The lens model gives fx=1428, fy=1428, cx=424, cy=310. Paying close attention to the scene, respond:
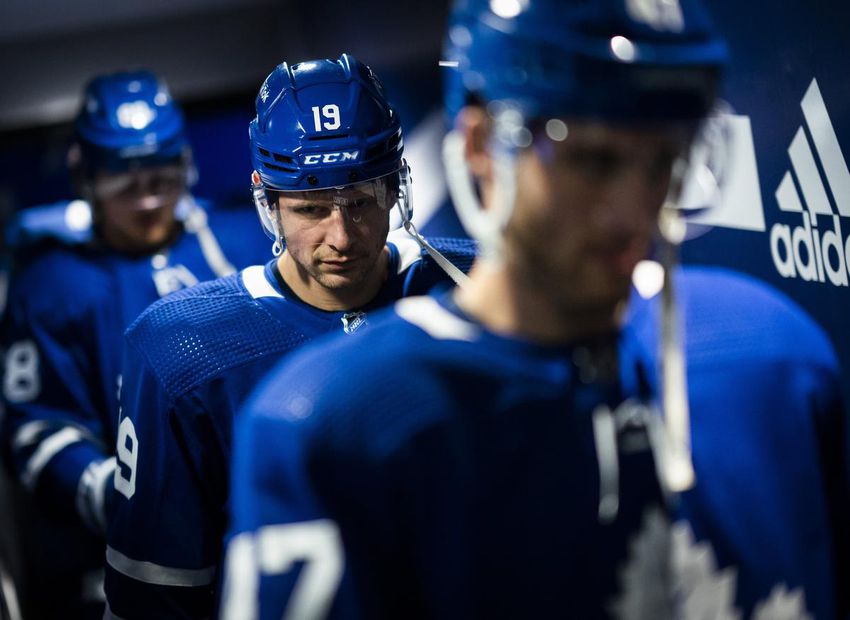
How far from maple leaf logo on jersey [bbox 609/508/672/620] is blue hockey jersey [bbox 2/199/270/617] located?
6.99ft

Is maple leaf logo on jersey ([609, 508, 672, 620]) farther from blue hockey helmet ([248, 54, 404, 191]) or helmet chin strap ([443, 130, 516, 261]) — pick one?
blue hockey helmet ([248, 54, 404, 191])

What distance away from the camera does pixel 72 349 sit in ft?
12.0

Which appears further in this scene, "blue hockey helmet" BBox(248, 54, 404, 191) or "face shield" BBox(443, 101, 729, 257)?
"blue hockey helmet" BBox(248, 54, 404, 191)

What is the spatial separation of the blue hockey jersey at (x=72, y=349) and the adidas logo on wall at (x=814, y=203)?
5.44ft

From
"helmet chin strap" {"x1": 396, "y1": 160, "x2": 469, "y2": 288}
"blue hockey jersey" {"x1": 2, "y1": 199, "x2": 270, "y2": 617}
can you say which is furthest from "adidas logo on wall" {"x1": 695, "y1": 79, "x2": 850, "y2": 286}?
"blue hockey jersey" {"x1": 2, "y1": 199, "x2": 270, "y2": 617}

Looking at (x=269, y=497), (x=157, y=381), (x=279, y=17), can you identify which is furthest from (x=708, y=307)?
(x=279, y=17)

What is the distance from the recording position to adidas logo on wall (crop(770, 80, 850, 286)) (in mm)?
2176

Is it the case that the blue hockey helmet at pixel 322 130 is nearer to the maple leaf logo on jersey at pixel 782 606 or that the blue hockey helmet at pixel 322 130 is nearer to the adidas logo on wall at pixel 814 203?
the adidas logo on wall at pixel 814 203

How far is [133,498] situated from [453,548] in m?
1.05

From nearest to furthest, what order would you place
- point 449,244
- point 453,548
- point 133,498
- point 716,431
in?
1. point 453,548
2. point 716,431
3. point 133,498
4. point 449,244

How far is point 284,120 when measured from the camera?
235cm

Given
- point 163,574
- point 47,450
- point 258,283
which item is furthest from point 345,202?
point 47,450

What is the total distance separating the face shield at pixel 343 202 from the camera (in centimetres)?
232

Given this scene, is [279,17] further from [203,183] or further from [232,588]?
[232,588]
